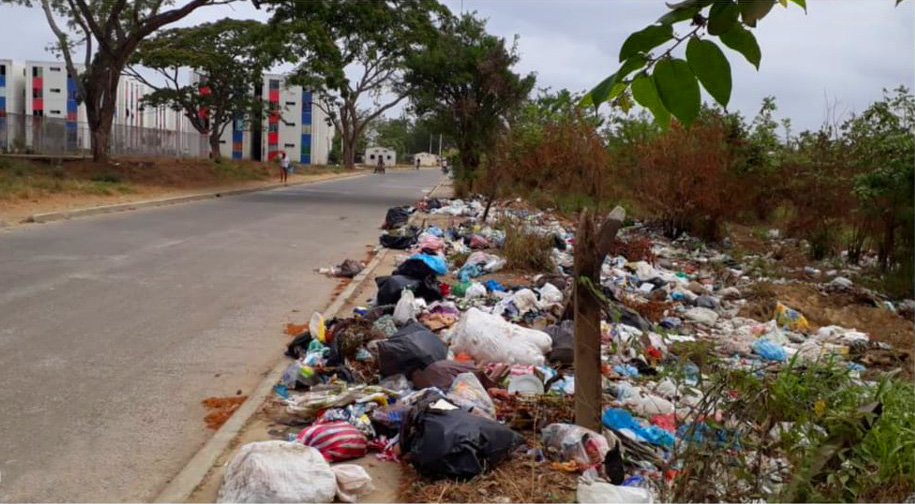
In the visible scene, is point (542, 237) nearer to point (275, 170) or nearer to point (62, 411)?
point (62, 411)

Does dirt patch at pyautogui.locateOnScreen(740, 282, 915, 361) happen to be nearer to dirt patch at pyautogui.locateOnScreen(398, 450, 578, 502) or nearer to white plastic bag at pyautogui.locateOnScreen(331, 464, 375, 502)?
dirt patch at pyautogui.locateOnScreen(398, 450, 578, 502)

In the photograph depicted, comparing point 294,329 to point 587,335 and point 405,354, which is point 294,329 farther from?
point 587,335

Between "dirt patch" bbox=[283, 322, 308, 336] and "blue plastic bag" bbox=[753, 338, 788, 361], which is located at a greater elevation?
"blue plastic bag" bbox=[753, 338, 788, 361]

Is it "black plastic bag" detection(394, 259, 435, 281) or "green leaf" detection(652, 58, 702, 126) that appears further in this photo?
"black plastic bag" detection(394, 259, 435, 281)

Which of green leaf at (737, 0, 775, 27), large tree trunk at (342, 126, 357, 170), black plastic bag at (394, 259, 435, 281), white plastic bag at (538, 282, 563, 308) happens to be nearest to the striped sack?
green leaf at (737, 0, 775, 27)

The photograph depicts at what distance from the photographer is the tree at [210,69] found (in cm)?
4716

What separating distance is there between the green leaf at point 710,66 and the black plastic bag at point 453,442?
Result: 296cm

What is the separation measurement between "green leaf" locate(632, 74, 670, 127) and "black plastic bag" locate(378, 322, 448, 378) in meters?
4.29

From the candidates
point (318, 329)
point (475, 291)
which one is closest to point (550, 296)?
point (475, 291)

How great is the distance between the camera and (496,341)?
616 cm

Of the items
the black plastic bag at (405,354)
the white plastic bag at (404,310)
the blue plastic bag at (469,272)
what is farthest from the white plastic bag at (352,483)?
the blue plastic bag at (469,272)

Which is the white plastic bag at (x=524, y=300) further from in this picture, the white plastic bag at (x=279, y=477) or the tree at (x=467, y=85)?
the tree at (x=467, y=85)

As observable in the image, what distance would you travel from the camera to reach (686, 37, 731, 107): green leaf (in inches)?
52.5

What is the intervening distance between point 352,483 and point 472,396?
1163 mm
